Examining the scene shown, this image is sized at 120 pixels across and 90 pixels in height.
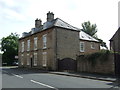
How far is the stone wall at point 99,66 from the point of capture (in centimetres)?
1836

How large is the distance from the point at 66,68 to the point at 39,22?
16.0 m

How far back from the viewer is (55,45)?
92.6ft

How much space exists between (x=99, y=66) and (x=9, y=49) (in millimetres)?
46155

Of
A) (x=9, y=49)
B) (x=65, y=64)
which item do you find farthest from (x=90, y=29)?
(x=65, y=64)

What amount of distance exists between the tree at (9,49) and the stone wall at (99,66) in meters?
41.3

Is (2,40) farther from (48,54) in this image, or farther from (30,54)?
(48,54)

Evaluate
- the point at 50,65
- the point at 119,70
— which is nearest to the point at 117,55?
the point at 119,70

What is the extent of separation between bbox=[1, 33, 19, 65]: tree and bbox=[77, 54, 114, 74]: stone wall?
4125cm

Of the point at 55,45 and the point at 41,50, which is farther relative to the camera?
the point at 41,50

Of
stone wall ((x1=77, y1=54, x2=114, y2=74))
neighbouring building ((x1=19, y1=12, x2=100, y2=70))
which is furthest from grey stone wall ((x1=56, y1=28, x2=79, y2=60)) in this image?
stone wall ((x1=77, y1=54, x2=114, y2=74))

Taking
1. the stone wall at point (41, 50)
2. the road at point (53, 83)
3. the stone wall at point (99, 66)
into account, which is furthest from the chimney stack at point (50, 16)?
the road at point (53, 83)

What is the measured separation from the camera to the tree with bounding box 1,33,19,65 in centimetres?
A: 5994

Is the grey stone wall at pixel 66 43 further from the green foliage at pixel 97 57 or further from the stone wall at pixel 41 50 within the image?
the green foliage at pixel 97 57

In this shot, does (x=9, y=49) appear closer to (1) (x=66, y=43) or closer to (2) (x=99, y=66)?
(1) (x=66, y=43)
